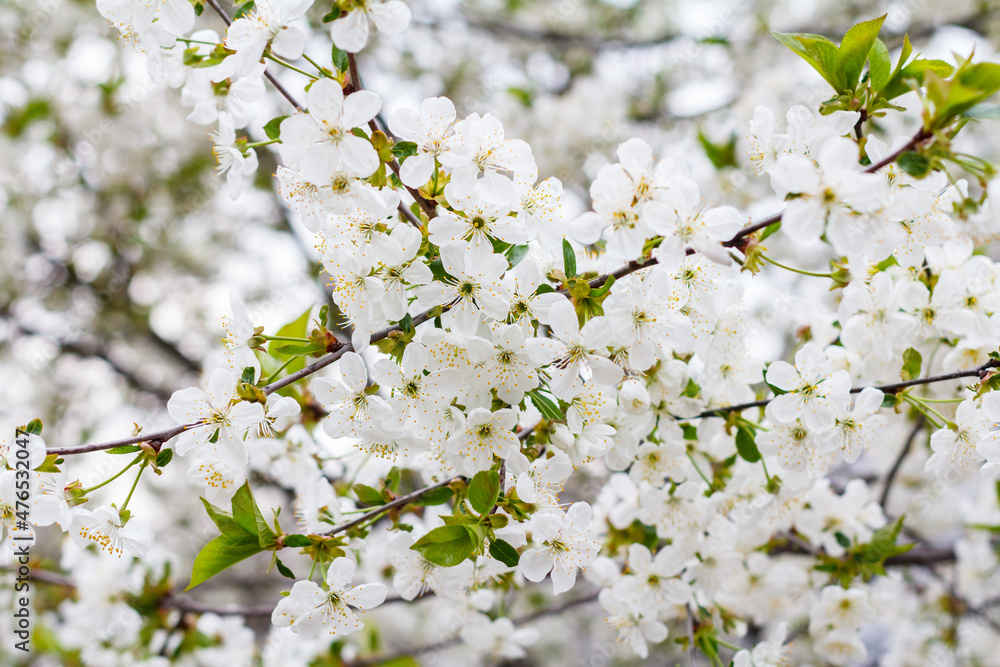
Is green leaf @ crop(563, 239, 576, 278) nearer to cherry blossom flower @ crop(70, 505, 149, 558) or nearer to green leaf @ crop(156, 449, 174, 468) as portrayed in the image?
green leaf @ crop(156, 449, 174, 468)

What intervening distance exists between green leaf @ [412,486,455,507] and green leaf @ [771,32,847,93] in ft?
3.17

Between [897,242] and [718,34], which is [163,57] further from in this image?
[718,34]

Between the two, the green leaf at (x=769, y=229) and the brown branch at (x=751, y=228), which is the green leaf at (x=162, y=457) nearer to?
the brown branch at (x=751, y=228)

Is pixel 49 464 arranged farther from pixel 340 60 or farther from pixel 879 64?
pixel 879 64

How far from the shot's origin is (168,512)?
4.69 m

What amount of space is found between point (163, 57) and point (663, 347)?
44.2 inches

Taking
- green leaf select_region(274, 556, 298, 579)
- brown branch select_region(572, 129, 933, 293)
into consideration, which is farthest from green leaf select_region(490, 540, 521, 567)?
brown branch select_region(572, 129, 933, 293)

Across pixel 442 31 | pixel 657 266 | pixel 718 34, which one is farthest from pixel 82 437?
pixel 718 34

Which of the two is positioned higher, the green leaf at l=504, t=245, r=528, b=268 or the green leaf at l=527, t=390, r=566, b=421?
the green leaf at l=504, t=245, r=528, b=268

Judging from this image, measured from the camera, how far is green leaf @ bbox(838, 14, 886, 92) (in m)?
1.03

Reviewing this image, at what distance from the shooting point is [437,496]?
1.18 m

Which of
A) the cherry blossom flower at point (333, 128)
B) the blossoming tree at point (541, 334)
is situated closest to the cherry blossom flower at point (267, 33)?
the blossoming tree at point (541, 334)

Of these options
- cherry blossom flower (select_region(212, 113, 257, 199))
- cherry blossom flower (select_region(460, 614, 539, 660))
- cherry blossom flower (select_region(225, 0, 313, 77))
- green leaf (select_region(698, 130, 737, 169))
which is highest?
cherry blossom flower (select_region(225, 0, 313, 77))

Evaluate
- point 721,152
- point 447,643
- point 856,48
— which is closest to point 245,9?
point 856,48
